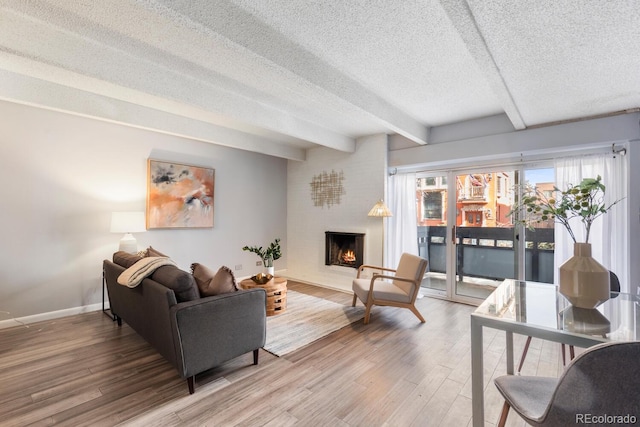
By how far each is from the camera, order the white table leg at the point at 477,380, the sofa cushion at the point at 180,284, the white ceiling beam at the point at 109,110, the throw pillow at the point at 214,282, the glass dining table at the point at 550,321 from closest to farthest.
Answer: the glass dining table at the point at 550,321 → the white table leg at the point at 477,380 → the sofa cushion at the point at 180,284 → the throw pillow at the point at 214,282 → the white ceiling beam at the point at 109,110

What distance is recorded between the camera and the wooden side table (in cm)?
360

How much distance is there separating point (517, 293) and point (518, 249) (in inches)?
97.7

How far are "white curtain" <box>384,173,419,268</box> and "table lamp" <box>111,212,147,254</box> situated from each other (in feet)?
12.0

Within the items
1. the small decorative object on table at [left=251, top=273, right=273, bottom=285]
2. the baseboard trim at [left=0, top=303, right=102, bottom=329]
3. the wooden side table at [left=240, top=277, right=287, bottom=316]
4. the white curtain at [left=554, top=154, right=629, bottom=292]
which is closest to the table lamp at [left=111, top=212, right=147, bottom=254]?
the baseboard trim at [left=0, top=303, right=102, bottom=329]

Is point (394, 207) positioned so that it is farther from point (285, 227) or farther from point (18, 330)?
point (18, 330)

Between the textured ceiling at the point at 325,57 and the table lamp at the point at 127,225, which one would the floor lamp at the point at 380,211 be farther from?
the table lamp at the point at 127,225

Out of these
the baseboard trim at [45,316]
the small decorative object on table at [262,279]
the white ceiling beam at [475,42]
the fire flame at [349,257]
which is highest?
the white ceiling beam at [475,42]

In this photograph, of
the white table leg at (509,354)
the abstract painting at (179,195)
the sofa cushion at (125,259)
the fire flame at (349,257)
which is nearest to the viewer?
the white table leg at (509,354)

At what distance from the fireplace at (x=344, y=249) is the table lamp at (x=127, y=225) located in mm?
3060

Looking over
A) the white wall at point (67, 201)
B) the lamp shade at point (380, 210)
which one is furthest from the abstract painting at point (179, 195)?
the lamp shade at point (380, 210)

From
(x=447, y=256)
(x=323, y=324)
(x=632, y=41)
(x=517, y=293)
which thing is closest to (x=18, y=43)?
(x=323, y=324)

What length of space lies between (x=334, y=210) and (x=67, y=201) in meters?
3.90

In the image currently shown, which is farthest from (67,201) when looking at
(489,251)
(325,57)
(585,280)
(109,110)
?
(489,251)

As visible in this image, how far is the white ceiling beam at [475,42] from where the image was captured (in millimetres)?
1588
